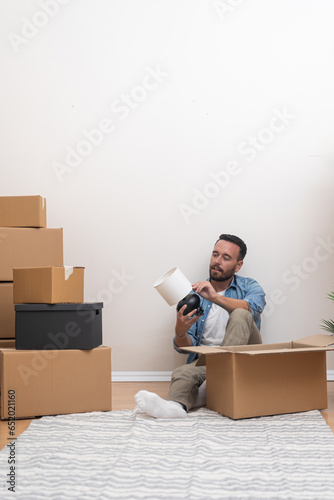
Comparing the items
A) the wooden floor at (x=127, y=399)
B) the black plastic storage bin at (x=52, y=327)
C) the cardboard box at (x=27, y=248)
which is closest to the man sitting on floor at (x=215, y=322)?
the wooden floor at (x=127, y=399)

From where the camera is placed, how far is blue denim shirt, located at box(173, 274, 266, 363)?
2.44 meters

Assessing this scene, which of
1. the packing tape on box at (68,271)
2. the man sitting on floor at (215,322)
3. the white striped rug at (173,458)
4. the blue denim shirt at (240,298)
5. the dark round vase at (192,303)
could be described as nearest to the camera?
the white striped rug at (173,458)

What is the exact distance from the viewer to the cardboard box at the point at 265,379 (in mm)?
1835

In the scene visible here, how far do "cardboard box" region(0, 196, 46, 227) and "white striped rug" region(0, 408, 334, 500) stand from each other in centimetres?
87

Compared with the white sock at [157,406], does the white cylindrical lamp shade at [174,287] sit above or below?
above

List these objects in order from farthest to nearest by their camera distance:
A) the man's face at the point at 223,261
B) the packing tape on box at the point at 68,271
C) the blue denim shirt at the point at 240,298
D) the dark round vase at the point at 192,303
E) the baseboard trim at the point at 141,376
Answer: the baseboard trim at the point at 141,376 → the man's face at the point at 223,261 → the blue denim shirt at the point at 240,298 → the dark round vase at the point at 192,303 → the packing tape on box at the point at 68,271

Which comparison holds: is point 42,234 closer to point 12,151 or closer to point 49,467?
point 12,151

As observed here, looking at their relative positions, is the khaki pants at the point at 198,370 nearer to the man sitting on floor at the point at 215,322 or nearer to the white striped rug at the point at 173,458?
the man sitting on floor at the point at 215,322

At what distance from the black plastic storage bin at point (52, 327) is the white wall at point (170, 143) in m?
0.82

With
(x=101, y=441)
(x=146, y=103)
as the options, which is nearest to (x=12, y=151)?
(x=146, y=103)

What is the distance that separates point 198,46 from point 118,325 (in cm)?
161

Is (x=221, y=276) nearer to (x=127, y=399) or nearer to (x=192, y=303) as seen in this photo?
(x=192, y=303)

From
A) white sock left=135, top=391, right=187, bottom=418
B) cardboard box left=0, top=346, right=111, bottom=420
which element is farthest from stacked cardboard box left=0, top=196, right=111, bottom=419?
white sock left=135, top=391, right=187, bottom=418

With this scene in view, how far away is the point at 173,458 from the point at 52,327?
2.60 ft
